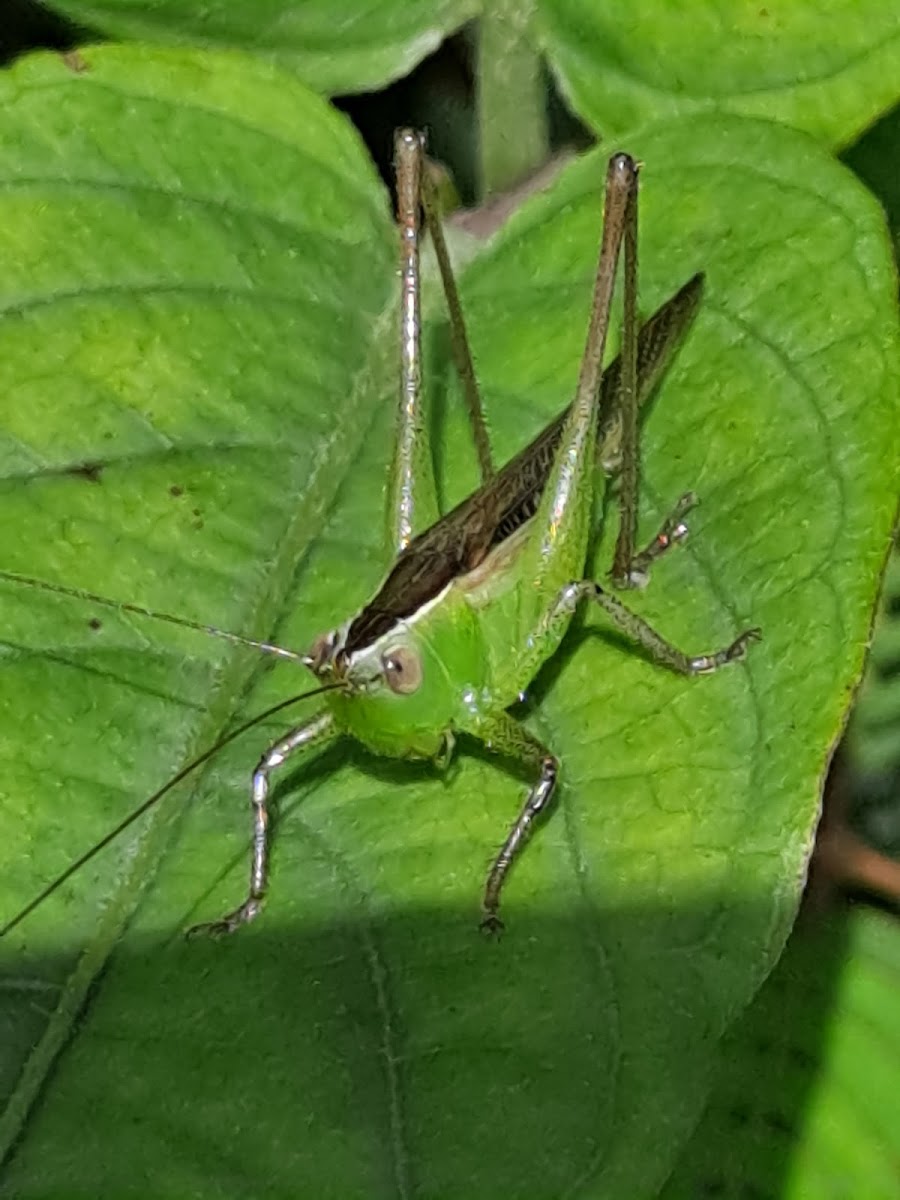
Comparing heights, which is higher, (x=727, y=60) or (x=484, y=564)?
(x=727, y=60)

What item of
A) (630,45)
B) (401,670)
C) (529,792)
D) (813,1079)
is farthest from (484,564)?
(813,1079)

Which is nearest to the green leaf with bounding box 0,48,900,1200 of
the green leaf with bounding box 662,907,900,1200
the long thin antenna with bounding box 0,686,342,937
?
the long thin antenna with bounding box 0,686,342,937

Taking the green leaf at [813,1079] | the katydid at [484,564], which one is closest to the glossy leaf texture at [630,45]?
the katydid at [484,564]

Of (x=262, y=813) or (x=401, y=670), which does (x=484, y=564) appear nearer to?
(x=401, y=670)

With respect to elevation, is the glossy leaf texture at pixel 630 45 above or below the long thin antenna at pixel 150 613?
above

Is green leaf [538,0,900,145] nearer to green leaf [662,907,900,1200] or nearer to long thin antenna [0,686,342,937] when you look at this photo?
long thin antenna [0,686,342,937]

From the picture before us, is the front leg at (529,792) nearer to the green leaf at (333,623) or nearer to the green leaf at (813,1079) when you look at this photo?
the green leaf at (333,623)
